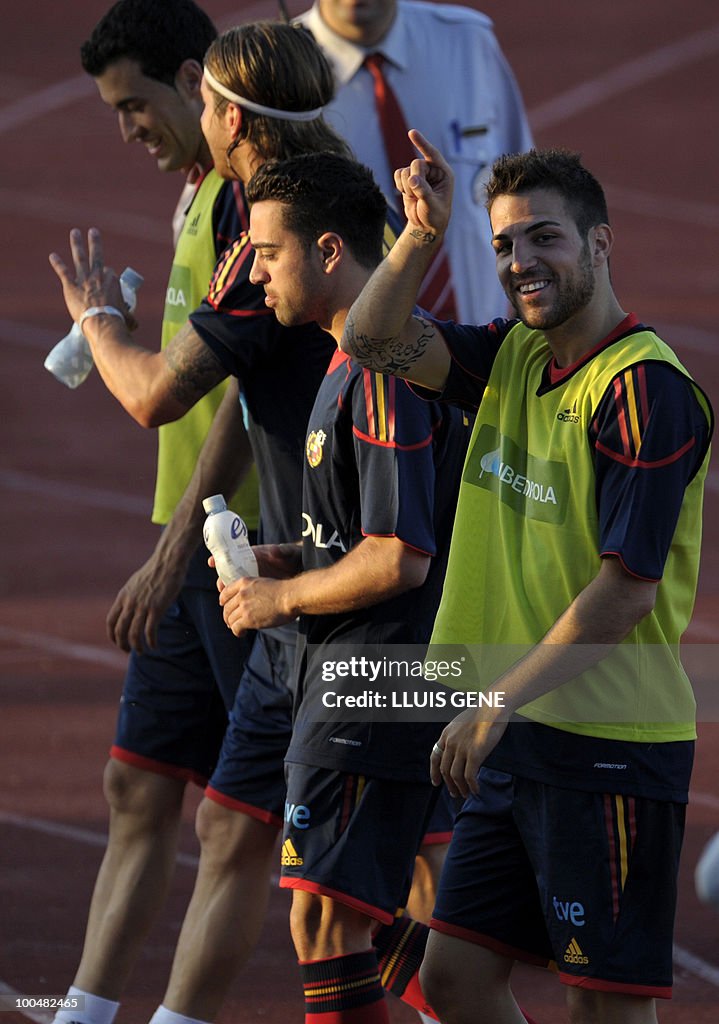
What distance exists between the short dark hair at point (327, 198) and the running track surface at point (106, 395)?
2119 mm

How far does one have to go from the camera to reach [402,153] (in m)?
5.95

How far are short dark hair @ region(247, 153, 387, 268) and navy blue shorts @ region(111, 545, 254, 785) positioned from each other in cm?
115

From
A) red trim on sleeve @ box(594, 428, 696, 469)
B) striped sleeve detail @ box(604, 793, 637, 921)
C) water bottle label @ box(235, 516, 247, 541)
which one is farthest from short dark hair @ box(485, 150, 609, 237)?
striped sleeve detail @ box(604, 793, 637, 921)

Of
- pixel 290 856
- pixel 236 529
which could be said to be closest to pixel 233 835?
pixel 290 856

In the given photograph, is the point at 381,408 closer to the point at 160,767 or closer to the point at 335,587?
the point at 335,587

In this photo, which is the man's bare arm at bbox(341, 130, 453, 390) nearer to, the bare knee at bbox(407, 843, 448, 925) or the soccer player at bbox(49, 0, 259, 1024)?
the soccer player at bbox(49, 0, 259, 1024)

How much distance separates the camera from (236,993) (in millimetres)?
5215

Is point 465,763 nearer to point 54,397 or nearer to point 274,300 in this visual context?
point 274,300

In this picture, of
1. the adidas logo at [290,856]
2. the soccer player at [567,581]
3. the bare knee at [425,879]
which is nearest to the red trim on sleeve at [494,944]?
the soccer player at [567,581]

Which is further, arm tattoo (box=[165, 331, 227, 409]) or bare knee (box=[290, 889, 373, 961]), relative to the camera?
arm tattoo (box=[165, 331, 227, 409])

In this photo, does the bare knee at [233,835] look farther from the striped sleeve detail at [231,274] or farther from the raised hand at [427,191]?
the raised hand at [427,191]

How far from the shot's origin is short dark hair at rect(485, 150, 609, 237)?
3547 millimetres

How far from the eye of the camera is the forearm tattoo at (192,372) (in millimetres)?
4477

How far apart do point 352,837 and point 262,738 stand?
588mm
